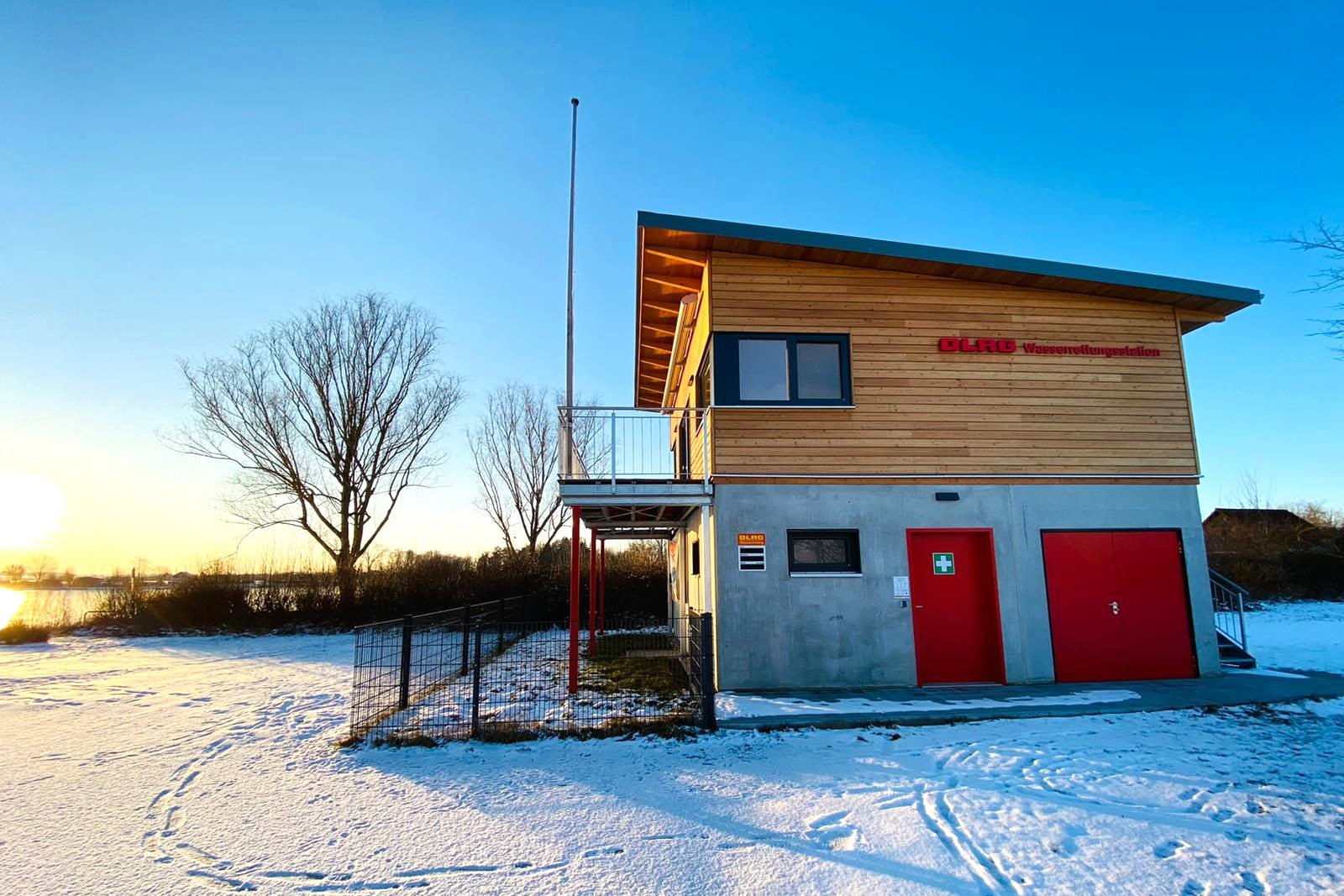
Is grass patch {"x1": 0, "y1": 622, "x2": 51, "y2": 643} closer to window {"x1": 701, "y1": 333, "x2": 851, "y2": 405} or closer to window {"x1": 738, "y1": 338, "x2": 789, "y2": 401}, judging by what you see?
window {"x1": 701, "y1": 333, "x2": 851, "y2": 405}

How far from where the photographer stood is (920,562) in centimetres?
952

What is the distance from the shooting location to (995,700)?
27.3 feet

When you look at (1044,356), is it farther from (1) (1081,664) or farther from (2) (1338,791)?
(2) (1338,791)

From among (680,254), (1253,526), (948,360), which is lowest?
(1253,526)

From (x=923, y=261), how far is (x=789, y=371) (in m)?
2.55

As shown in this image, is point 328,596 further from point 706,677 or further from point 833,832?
point 833,832

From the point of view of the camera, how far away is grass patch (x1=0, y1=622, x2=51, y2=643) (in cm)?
1858

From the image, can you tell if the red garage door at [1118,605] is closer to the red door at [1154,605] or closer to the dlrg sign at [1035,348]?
the red door at [1154,605]

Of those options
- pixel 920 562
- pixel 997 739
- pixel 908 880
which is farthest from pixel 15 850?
pixel 920 562

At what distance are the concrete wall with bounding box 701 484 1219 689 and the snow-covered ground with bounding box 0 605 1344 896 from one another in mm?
1805

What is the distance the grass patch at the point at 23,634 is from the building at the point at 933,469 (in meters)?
19.1

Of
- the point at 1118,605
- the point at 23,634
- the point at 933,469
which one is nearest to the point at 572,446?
the point at 933,469

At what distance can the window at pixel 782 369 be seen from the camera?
9531mm

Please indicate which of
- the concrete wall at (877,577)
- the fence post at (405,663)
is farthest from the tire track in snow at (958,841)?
the fence post at (405,663)
